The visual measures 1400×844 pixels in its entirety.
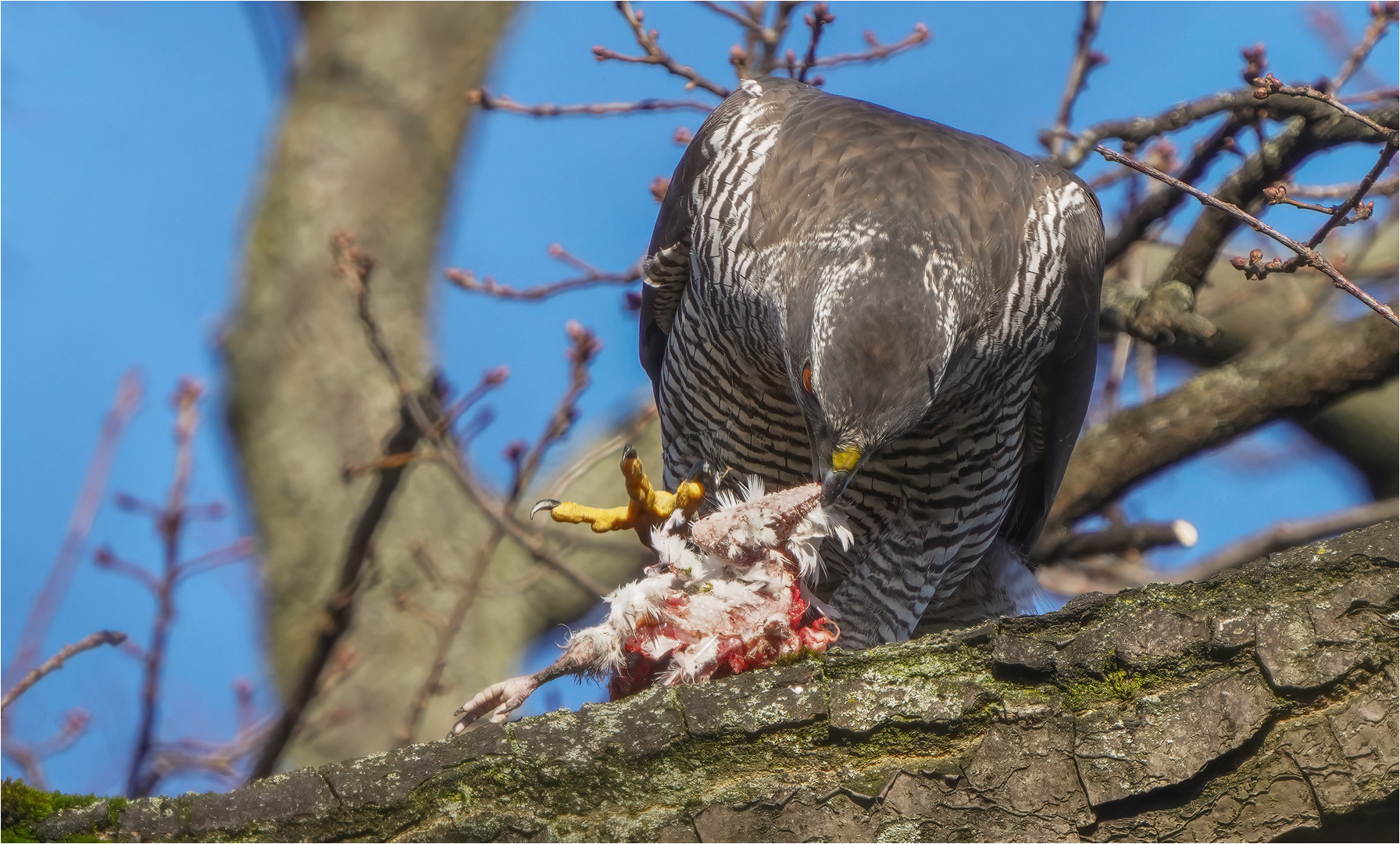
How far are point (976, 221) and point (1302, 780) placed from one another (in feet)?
5.62

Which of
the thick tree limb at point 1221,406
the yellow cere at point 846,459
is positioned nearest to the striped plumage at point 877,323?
the yellow cere at point 846,459

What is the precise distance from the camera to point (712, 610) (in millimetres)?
2777

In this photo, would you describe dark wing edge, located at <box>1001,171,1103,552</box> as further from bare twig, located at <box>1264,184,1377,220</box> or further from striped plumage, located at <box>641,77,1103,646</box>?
bare twig, located at <box>1264,184,1377,220</box>

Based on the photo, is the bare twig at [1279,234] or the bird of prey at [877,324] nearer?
the bare twig at [1279,234]

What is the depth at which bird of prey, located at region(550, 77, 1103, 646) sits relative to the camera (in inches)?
106

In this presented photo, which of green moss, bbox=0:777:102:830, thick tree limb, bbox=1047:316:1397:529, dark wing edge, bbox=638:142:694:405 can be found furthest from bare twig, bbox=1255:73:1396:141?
green moss, bbox=0:777:102:830

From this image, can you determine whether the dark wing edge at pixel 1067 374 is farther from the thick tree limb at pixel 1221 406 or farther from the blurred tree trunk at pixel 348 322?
the blurred tree trunk at pixel 348 322

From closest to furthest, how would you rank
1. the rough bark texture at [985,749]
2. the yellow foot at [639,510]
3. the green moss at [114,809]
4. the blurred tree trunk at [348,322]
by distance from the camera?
the rough bark texture at [985,749] < the green moss at [114,809] < the yellow foot at [639,510] < the blurred tree trunk at [348,322]

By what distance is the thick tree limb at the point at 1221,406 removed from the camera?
13.5 feet

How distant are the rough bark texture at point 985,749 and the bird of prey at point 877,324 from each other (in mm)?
840

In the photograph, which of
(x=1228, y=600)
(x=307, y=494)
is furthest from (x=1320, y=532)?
(x=307, y=494)

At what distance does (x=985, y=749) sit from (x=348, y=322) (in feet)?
20.5

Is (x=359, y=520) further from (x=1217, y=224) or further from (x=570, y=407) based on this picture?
(x=1217, y=224)

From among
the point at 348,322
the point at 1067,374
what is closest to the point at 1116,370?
the point at 1067,374
